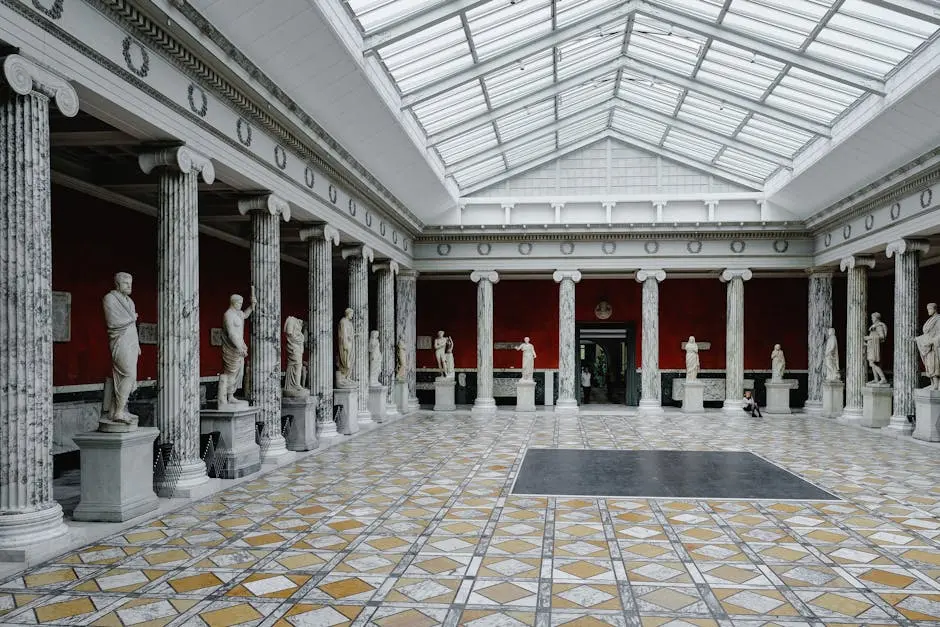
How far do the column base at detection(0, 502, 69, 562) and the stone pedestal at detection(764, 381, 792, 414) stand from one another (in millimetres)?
19482

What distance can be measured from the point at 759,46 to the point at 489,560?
11.1 meters

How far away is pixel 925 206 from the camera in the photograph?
14.0 metres

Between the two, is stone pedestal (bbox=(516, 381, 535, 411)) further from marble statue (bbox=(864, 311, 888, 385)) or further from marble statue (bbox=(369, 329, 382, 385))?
marble statue (bbox=(864, 311, 888, 385))

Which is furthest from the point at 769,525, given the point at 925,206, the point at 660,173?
the point at 660,173

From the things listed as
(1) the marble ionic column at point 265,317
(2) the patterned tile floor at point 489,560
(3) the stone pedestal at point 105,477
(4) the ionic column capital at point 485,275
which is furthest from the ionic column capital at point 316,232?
(4) the ionic column capital at point 485,275

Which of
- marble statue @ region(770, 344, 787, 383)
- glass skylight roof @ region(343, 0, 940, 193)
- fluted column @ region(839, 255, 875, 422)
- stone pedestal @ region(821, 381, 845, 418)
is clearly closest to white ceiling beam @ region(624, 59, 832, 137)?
glass skylight roof @ region(343, 0, 940, 193)

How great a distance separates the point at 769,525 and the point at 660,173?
1574 centimetres

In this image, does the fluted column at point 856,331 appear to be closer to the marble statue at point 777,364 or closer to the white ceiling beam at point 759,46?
the marble statue at point 777,364

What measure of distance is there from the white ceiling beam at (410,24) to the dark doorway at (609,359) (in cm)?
1443

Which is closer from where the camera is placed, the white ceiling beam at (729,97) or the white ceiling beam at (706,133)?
the white ceiling beam at (729,97)

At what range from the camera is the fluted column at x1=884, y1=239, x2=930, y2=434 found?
15.0m

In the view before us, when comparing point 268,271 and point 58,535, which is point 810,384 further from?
point 58,535

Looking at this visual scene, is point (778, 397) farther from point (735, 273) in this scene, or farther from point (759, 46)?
point (759, 46)

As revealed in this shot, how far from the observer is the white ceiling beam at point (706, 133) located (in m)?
17.9
